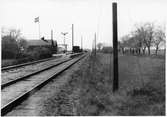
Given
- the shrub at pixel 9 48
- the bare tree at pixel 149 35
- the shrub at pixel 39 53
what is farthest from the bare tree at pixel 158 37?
the shrub at pixel 9 48

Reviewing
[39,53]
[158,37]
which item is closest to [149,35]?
[158,37]

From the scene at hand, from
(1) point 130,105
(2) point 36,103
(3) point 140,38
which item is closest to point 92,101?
(1) point 130,105

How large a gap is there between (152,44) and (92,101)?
7386 cm

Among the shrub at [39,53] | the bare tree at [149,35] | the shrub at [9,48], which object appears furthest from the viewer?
the bare tree at [149,35]

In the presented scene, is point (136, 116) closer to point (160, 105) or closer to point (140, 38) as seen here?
point (160, 105)

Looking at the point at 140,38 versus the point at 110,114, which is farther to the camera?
the point at 140,38

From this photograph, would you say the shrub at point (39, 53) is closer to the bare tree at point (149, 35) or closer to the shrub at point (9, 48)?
the shrub at point (9, 48)

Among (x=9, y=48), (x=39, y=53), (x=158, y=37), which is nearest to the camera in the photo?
(x=9, y=48)

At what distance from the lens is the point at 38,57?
46.2 m

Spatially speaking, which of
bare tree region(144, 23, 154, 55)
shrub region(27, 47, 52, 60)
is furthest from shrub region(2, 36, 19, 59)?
bare tree region(144, 23, 154, 55)

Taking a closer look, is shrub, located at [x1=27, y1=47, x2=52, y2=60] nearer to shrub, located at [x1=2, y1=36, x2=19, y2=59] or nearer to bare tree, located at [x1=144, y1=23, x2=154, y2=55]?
shrub, located at [x1=2, y1=36, x2=19, y2=59]

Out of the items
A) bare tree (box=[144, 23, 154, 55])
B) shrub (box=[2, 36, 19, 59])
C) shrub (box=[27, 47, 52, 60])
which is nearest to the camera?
shrub (box=[2, 36, 19, 59])

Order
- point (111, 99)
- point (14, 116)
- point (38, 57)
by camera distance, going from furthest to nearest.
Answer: point (38, 57) < point (111, 99) < point (14, 116)

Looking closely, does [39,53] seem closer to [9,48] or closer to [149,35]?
[9,48]
